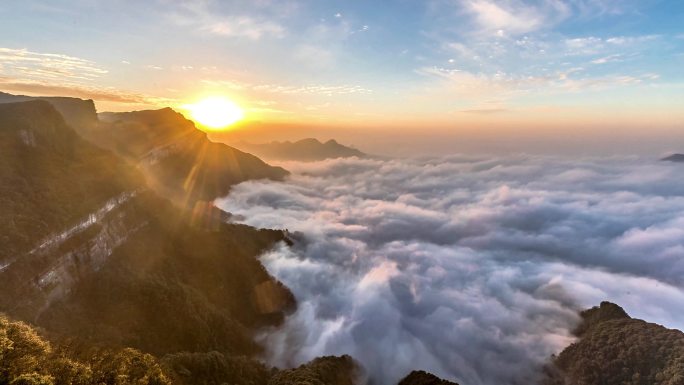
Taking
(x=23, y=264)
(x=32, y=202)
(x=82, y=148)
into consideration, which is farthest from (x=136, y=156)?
(x=23, y=264)

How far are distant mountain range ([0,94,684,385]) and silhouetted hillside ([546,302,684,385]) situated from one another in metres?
0.35

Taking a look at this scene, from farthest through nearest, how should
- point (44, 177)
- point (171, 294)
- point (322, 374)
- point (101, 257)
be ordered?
1. point (171, 294)
2. point (101, 257)
3. point (322, 374)
4. point (44, 177)

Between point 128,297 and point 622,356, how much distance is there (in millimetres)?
131181

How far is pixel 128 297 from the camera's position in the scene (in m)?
83.4

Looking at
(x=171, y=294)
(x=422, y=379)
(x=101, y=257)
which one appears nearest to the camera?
(x=101, y=257)

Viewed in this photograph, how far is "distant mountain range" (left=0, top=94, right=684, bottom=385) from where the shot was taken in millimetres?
49938

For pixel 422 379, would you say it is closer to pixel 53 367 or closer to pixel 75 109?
pixel 53 367

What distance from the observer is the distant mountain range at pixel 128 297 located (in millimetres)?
49938

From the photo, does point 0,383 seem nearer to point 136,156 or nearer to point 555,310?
point 136,156

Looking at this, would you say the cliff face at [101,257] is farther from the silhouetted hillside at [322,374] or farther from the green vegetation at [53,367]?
the green vegetation at [53,367]

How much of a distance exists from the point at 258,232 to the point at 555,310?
14668 cm

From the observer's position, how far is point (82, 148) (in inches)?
4146

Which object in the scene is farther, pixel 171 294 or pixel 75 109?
pixel 75 109

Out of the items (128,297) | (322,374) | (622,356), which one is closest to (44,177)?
(128,297)
